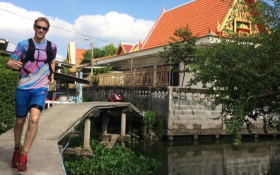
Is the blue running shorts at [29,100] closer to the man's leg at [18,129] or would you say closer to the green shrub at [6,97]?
the man's leg at [18,129]

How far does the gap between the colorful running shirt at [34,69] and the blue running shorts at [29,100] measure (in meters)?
0.06

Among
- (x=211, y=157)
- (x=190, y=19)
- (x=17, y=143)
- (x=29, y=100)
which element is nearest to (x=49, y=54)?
(x=29, y=100)

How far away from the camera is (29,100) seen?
369 cm

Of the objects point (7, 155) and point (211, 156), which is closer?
point (7, 155)

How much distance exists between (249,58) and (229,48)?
1.36 ft

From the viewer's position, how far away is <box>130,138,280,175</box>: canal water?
8234 millimetres

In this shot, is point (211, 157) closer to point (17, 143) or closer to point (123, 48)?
point (17, 143)

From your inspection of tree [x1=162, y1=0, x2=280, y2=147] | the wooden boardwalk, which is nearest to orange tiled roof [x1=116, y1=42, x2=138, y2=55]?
the wooden boardwalk

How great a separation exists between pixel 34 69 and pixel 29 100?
40 cm

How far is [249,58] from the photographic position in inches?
189

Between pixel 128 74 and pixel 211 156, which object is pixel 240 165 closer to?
pixel 211 156

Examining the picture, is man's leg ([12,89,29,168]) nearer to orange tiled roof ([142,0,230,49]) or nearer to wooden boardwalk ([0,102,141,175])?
wooden boardwalk ([0,102,141,175])

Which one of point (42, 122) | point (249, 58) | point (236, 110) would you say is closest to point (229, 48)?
point (249, 58)

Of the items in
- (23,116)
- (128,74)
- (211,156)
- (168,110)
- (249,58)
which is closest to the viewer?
(23,116)
